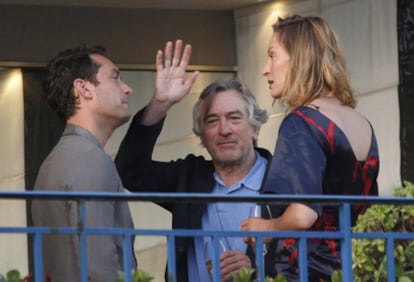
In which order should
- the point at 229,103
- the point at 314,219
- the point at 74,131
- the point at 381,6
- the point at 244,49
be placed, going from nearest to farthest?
the point at 314,219 → the point at 74,131 → the point at 229,103 → the point at 381,6 → the point at 244,49

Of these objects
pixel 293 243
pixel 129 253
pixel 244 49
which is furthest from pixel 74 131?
pixel 244 49

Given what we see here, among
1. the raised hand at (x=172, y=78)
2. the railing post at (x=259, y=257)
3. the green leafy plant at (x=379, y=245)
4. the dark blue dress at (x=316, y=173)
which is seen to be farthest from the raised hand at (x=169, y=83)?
the railing post at (x=259, y=257)

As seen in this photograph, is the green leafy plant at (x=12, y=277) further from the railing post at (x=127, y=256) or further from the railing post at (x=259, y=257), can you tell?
the railing post at (x=259, y=257)

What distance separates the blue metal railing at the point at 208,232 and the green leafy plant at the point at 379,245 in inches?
5.7

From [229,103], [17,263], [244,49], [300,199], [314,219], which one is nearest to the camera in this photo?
[300,199]

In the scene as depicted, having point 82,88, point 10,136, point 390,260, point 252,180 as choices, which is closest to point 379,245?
point 390,260

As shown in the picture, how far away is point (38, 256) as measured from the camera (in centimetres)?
462

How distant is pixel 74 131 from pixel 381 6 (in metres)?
4.72

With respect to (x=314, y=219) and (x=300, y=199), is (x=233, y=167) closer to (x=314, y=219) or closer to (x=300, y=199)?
(x=314, y=219)

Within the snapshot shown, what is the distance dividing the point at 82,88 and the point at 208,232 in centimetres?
173

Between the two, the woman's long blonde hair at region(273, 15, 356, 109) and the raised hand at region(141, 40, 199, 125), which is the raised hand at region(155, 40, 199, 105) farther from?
the woman's long blonde hair at region(273, 15, 356, 109)

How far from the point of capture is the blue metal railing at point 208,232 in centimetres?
447

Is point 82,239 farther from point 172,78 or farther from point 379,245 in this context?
point 172,78

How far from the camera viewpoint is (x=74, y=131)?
6.20 metres
